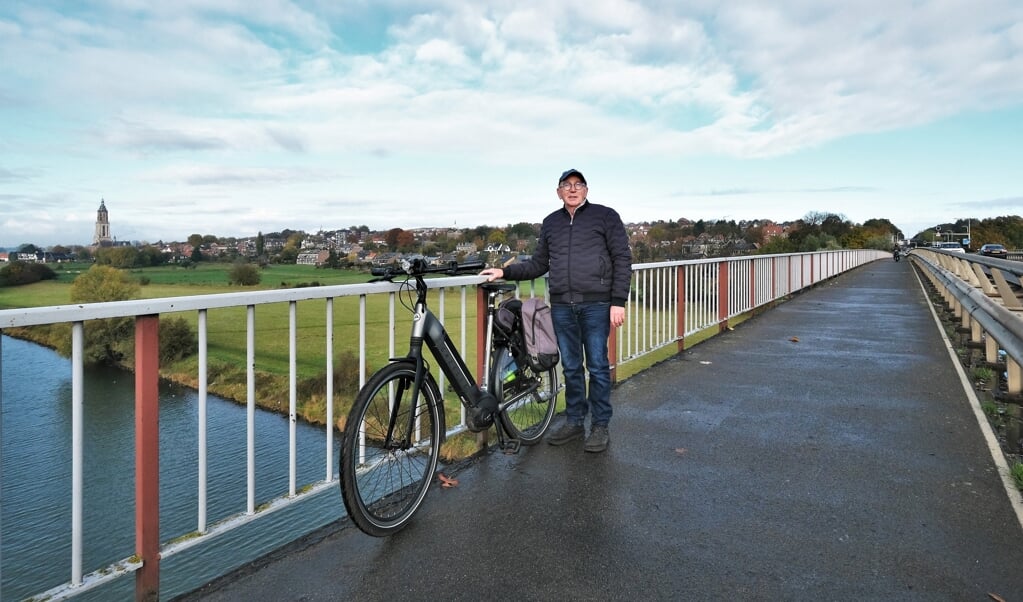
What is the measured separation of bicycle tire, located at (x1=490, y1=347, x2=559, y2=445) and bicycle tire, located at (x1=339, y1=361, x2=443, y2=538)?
2.32ft

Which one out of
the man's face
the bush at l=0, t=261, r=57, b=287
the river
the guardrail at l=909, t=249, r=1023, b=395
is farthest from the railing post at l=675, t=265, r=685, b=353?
the bush at l=0, t=261, r=57, b=287

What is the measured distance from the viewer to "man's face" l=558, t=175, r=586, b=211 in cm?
412

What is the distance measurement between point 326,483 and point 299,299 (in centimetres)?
95

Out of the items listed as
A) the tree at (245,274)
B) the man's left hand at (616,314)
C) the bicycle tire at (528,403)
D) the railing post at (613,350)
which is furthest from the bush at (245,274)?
the man's left hand at (616,314)

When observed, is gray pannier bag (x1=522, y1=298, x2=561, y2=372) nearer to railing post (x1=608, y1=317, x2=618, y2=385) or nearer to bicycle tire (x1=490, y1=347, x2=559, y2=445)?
bicycle tire (x1=490, y1=347, x2=559, y2=445)

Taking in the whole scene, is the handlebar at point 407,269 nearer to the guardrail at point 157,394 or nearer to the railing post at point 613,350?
the guardrail at point 157,394

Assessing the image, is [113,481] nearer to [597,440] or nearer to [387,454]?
[597,440]

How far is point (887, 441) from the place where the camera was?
14.4ft

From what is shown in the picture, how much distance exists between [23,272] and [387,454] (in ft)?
205

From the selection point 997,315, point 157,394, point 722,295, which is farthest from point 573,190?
point 722,295

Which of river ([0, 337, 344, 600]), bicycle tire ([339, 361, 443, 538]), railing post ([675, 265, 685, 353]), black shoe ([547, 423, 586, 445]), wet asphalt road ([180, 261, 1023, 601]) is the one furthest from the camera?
river ([0, 337, 344, 600])

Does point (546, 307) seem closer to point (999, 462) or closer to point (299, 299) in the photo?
point (299, 299)

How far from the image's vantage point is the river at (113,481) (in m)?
23.6

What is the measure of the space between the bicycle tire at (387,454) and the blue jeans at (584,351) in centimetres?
127
